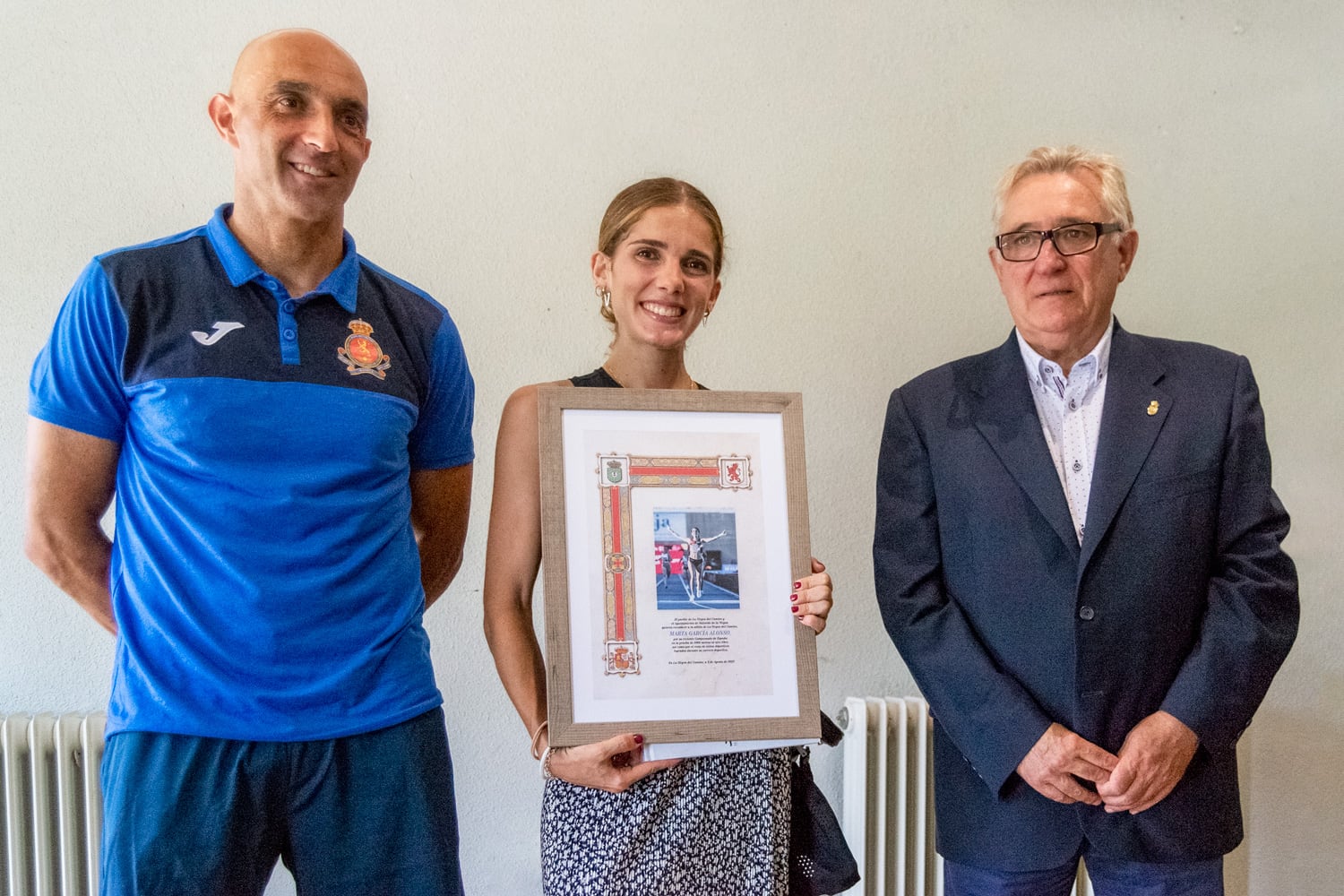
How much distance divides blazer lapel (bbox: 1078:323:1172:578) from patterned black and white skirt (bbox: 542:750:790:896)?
2.26 ft

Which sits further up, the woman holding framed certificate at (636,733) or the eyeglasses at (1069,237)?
the eyeglasses at (1069,237)

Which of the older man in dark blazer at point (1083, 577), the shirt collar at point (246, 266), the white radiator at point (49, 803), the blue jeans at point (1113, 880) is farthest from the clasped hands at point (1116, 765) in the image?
the white radiator at point (49, 803)

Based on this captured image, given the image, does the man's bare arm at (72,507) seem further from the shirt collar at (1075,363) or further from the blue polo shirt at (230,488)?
the shirt collar at (1075,363)

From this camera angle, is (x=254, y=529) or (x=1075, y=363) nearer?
(x=254, y=529)

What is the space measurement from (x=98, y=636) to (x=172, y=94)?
1302 mm

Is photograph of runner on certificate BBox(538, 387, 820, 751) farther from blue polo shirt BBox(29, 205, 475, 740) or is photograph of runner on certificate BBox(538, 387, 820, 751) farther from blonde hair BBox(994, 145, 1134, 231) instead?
blonde hair BBox(994, 145, 1134, 231)

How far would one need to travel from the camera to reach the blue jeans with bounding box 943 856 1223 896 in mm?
1821

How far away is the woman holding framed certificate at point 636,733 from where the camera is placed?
1577 millimetres

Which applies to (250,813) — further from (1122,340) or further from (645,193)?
(1122,340)

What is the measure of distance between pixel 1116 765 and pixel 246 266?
1.60 m

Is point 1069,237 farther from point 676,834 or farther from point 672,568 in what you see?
point 676,834

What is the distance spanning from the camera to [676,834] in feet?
5.23

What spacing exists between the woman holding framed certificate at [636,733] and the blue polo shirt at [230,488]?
0.66 feet

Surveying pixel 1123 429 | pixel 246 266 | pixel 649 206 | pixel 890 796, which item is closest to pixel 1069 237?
pixel 1123 429
